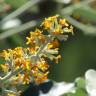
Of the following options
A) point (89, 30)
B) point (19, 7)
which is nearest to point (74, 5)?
point (89, 30)

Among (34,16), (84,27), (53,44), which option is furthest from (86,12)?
(53,44)

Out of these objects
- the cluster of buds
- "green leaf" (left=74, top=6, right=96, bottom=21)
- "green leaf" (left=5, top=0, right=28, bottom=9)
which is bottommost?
the cluster of buds

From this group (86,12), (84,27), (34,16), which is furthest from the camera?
(34,16)

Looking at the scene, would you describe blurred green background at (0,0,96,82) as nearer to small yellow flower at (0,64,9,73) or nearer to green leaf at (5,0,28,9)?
green leaf at (5,0,28,9)

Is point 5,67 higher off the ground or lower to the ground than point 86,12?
lower

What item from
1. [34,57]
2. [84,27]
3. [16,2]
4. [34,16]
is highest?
[34,16]

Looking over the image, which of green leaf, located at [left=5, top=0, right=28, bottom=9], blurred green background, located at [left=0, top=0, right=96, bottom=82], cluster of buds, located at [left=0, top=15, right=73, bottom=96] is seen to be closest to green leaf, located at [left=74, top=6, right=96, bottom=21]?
blurred green background, located at [left=0, top=0, right=96, bottom=82]

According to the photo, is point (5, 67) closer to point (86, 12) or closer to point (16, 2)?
point (16, 2)

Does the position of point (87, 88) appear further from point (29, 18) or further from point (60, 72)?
point (60, 72)

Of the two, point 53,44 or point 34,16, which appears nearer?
point 53,44
